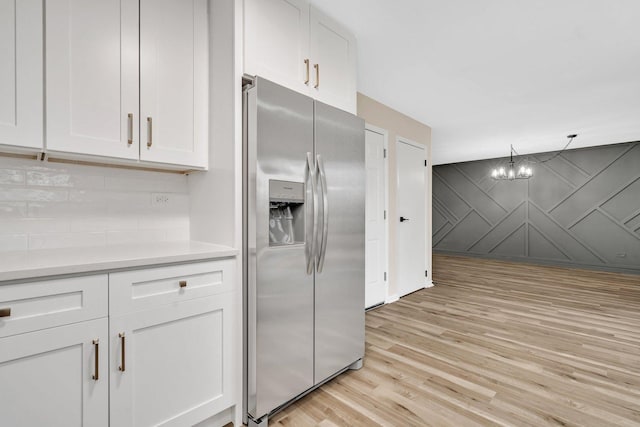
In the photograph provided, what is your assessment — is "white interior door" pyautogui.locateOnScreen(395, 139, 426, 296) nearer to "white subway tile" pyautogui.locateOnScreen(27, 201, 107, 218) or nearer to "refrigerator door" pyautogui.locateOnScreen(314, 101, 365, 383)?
"refrigerator door" pyautogui.locateOnScreen(314, 101, 365, 383)

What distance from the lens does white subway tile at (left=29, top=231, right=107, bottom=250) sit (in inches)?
59.0

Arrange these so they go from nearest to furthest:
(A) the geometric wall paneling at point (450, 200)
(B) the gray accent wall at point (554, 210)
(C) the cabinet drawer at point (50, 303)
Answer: (C) the cabinet drawer at point (50, 303) < (B) the gray accent wall at point (554, 210) < (A) the geometric wall paneling at point (450, 200)

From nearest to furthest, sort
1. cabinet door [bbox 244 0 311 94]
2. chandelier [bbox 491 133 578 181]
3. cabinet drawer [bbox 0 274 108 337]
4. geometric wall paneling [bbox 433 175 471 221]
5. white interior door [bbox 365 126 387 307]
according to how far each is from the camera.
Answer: cabinet drawer [bbox 0 274 108 337] → cabinet door [bbox 244 0 311 94] → white interior door [bbox 365 126 387 307] → chandelier [bbox 491 133 578 181] → geometric wall paneling [bbox 433 175 471 221]

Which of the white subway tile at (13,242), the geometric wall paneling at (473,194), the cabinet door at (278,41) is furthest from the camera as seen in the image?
the geometric wall paneling at (473,194)

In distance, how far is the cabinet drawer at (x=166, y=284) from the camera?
123cm

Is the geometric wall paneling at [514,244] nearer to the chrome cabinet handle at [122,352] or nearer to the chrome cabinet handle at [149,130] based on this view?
the chrome cabinet handle at [149,130]

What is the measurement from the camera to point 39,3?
4.17 ft

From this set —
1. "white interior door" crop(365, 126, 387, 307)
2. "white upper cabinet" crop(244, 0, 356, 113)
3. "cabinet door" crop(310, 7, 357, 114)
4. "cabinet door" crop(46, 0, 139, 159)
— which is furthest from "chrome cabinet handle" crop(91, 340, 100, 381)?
"white interior door" crop(365, 126, 387, 307)

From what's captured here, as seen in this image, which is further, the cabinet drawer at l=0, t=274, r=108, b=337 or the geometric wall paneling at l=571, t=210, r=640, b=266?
the geometric wall paneling at l=571, t=210, r=640, b=266

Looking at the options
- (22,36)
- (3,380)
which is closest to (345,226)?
(3,380)

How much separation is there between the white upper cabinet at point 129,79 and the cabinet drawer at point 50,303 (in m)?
0.63

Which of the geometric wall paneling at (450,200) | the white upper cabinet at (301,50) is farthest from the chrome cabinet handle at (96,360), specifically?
the geometric wall paneling at (450,200)

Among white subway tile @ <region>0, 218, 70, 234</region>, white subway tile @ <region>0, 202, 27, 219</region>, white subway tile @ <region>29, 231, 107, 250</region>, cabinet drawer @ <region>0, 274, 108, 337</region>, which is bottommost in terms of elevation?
cabinet drawer @ <region>0, 274, 108, 337</region>

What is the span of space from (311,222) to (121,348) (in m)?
1.06
